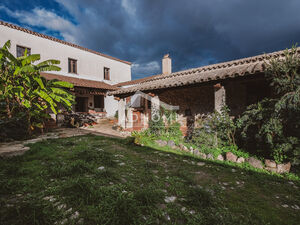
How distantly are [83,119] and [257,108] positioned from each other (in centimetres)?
1147

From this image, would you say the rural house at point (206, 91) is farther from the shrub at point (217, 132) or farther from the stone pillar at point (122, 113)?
the shrub at point (217, 132)

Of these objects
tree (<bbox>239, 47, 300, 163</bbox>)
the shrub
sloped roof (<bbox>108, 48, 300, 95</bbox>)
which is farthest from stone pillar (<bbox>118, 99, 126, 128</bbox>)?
tree (<bbox>239, 47, 300, 163</bbox>)

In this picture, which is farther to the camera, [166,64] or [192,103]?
[166,64]

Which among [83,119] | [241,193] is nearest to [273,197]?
[241,193]

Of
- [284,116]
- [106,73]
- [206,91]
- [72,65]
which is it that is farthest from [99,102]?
[284,116]

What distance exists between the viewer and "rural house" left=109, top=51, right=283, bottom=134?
5.82 m

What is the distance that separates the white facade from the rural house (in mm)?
7060

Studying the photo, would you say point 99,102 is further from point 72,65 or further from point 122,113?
point 122,113

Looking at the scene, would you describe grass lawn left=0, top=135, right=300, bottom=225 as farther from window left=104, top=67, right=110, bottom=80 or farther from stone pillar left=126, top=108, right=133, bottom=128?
window left=104, top=67, right=110, bottom=80

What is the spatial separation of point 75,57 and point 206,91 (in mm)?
13096

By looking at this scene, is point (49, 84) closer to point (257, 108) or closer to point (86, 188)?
point (86, 188)

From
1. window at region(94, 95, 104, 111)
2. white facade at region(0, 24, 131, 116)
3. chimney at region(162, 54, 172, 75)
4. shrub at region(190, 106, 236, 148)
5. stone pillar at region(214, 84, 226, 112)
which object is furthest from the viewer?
window at region(94, 95, 104, 111)

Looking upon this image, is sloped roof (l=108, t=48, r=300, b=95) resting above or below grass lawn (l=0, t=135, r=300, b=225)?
above

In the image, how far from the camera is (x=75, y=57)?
579 inches
